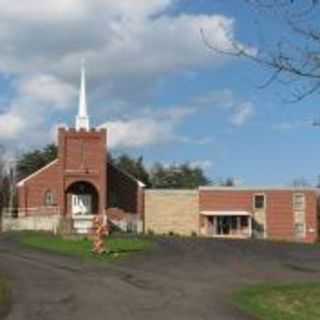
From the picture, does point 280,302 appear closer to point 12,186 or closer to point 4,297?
point 4,297

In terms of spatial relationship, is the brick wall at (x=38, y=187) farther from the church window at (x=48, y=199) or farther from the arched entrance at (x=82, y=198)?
the arched entrance at (x=82, y=198)

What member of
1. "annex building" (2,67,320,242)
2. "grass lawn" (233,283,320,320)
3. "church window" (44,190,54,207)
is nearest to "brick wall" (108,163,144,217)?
"annex building" (2,67,320,242)

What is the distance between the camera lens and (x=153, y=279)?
29.1 meters

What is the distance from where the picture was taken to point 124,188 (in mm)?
91000

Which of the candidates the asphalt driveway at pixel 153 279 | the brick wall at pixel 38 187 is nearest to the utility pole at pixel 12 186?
the brick wall at pixel 38 187

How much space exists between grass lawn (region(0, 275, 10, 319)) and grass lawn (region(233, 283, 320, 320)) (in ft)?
16.7

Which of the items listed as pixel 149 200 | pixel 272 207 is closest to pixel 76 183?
pixel 149 200

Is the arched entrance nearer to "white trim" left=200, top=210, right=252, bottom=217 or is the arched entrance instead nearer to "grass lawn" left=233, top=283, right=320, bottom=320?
"white trim" left=200, top=210, right=252, bottom=217

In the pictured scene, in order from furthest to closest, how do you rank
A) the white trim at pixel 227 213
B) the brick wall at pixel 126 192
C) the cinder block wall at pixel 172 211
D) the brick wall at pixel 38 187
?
the white trim at pixel 227 213, the brick wall at pixel 126 192, the cinder block wall at pixel 172 211, the brick wall at pixel 38 187

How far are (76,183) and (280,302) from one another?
2555 inches

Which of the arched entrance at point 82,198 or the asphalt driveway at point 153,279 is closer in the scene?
the asphalt driveway at point 153,279

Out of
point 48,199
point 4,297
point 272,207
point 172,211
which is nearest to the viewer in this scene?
point 4,297

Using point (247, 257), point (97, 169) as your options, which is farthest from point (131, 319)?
point (97, 169)

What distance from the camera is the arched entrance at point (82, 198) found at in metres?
86.2
